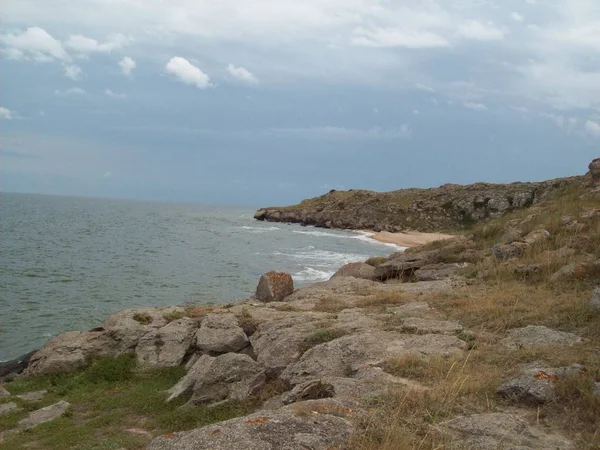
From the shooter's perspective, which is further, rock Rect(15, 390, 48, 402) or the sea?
the sea

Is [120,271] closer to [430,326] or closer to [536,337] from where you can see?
[430,326]

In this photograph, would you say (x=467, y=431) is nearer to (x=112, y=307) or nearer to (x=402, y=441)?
(x=402, y=441)

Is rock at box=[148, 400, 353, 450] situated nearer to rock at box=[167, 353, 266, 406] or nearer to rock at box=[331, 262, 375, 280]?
rock at box=[167, 353, 266, 406]

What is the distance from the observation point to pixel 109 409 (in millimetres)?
10906

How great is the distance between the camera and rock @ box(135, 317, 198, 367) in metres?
13.8

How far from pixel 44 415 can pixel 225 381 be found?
4.35 meters

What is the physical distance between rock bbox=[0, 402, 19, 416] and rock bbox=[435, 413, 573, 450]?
10384 millimetres

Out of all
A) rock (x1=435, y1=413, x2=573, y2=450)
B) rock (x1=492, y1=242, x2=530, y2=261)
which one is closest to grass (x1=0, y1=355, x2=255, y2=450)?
rock (x1=435, y1=413, x2=573, y2=450)

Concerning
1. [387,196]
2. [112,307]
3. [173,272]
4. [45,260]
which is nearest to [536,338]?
[112,307]

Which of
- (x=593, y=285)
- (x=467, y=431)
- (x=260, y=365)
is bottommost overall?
(x=260, y=365)

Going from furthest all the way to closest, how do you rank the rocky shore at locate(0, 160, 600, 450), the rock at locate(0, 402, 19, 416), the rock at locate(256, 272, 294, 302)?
1. the rock at locate(256, 272, 294, 302)
2. the rock at locate(0, 402, 19, 416)
3. the rocky shore at locate(0, 160, 600, 450)

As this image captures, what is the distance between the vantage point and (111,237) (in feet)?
211

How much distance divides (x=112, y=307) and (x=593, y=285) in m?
22.5

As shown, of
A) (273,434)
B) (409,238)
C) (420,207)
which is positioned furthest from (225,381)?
(420,207)
